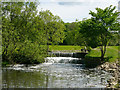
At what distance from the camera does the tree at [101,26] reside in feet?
84.3

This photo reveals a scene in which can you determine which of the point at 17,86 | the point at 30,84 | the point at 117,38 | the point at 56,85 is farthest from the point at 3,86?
the point at 117,38

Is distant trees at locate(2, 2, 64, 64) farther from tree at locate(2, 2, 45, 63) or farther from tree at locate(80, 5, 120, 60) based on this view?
tree at locate(80, 5, 120, 60)

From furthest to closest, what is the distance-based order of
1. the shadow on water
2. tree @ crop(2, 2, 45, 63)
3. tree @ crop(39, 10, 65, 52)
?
tree @ crop(39, 10, 65, 52), the shadow on water, tree @ crop(2, 2, 45, 63)

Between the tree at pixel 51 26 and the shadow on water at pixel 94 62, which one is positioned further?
the tree at pixel 51 26

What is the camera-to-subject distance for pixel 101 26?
25469mm

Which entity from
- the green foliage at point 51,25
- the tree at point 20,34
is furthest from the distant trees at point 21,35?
the green foliage at point 51,25

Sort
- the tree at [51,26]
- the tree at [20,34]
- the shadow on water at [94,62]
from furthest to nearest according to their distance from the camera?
1. the tree at [51,26]
2. the shadow on water at [94,62]
3. the tree at [20,34]

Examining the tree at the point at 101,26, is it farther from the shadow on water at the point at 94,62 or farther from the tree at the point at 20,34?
the tree at the point at 20,34

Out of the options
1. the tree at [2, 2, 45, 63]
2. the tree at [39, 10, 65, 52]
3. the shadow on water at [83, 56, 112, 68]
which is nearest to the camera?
the tree at [2, 2, 45, 63]

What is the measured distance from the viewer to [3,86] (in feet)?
47.1

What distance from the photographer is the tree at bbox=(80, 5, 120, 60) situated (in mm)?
25706

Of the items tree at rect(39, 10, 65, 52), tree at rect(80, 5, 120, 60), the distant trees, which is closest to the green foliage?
tree at rect(39, 10, 65, 52)

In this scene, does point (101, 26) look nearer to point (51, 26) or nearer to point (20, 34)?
point (20, 34)

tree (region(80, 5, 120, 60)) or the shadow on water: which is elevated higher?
tree (region(80, 5, 120, 60))
